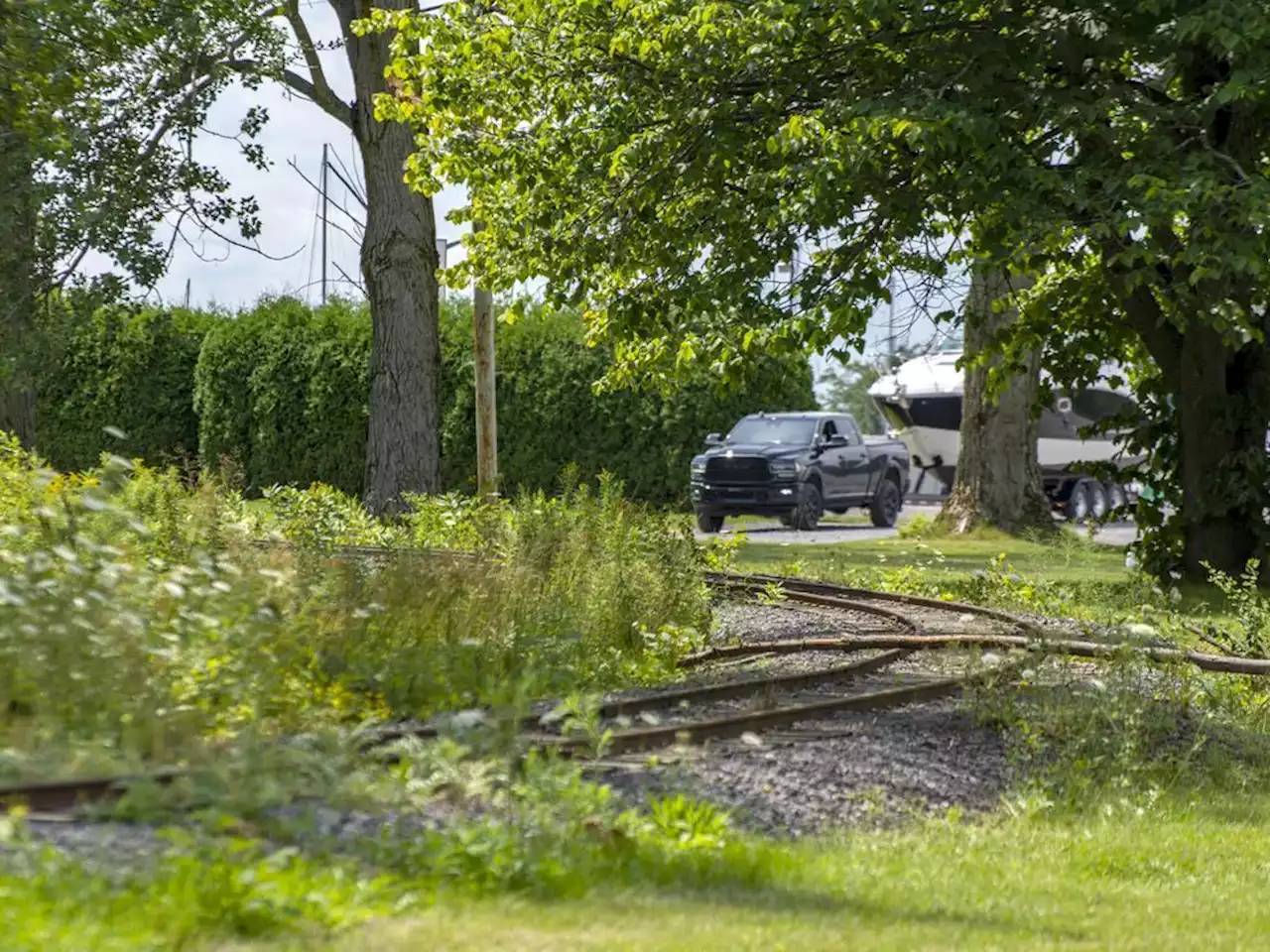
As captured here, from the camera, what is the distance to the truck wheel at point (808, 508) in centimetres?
2994

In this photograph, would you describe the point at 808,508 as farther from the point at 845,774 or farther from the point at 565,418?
the point at 845,774

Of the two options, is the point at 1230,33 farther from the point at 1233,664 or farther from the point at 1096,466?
the point at 1096,466

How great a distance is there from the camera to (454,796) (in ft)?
20.1

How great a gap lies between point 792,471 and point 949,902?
78.0 feet

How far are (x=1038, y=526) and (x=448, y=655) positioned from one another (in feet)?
61.8

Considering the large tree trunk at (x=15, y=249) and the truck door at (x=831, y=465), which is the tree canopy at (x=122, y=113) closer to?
the large tree trunk at (x=15, y=249)

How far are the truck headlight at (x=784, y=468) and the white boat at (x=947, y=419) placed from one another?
555 cm

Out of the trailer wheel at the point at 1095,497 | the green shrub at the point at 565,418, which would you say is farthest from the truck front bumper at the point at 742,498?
the trailer wheel at the point at 1095,497

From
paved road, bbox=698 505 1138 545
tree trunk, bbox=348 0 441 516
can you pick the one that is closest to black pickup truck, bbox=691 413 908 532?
paved road, bbox=698 505 1138 545

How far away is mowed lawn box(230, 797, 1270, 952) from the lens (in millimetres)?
4941

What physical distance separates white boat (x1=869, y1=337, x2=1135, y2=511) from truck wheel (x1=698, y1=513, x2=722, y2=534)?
247 inches

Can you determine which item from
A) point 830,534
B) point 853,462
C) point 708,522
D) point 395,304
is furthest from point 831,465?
point 395,304

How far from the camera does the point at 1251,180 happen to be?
43.5ft

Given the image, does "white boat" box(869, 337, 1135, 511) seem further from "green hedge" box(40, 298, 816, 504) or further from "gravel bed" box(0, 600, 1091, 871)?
"gravel bed" box(0, 600, 1091, 871)
